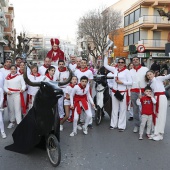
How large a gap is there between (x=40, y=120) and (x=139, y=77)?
3.27m

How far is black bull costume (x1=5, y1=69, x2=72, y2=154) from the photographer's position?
5207mm

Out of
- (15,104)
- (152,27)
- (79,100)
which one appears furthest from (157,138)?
(152,27)

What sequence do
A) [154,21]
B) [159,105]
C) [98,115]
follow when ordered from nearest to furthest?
[159,105] < [98,115] < [154,21]

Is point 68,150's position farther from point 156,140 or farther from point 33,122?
point 156,140

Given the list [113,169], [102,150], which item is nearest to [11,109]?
[102,150]

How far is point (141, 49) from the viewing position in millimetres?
16484

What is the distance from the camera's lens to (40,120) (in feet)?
17.7

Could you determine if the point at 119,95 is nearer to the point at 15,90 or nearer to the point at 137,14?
the point at 15,90

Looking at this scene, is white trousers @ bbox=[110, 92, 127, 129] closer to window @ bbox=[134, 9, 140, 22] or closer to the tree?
the tree

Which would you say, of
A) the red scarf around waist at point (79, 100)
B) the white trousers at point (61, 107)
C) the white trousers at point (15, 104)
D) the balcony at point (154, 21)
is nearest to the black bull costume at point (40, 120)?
the red scarf around waist at point (79, 100)

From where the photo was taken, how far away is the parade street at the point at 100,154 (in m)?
5.22

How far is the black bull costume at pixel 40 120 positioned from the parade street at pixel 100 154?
13.3 inches

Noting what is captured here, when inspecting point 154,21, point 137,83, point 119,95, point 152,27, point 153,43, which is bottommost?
point 119,95

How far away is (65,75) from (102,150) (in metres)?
3.04
